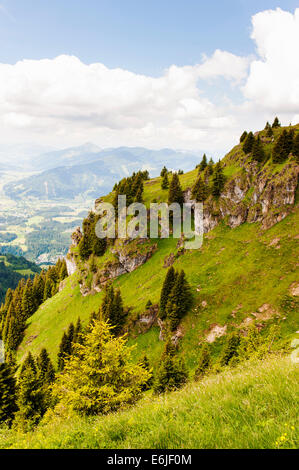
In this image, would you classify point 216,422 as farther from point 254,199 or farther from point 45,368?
point 45,368

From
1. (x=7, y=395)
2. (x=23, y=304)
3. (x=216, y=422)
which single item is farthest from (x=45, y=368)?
(x=216, y=422)

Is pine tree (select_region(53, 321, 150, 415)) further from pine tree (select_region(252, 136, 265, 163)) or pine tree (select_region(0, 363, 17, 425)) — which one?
pine tree (select_region(252, 136, 265, 163))

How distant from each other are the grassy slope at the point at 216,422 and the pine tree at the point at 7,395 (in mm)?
42860

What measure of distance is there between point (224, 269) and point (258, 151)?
121ft

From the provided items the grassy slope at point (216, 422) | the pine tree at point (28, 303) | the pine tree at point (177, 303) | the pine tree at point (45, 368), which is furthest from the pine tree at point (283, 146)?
the pine tree at point (28, 303)

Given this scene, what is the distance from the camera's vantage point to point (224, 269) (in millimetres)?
54594

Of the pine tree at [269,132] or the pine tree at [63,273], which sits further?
the pine tree at [63,273]

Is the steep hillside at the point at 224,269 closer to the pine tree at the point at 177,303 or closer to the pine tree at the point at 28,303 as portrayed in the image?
the pine tree at the point at 177,303

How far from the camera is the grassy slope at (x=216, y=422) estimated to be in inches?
211

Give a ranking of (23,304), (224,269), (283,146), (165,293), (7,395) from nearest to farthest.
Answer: (7,395), (165,293), (224,269), (283,146), (23,304)

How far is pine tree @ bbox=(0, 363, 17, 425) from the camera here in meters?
38.6

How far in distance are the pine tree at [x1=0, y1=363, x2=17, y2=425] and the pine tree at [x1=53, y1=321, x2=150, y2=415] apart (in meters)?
32.1
